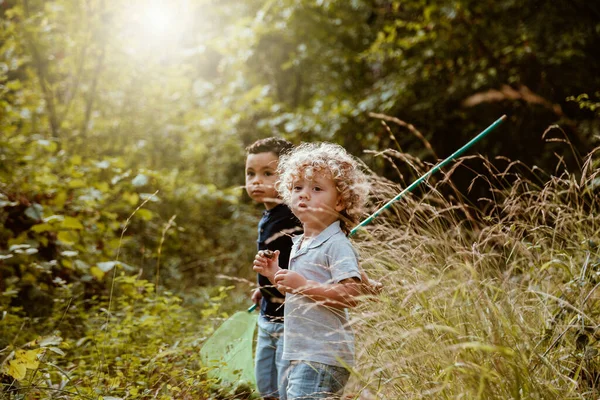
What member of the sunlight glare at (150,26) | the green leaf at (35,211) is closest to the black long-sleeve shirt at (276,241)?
the green leaf at (35,211)

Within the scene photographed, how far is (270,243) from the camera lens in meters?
2.86

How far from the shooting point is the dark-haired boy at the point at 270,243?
278 centimetres

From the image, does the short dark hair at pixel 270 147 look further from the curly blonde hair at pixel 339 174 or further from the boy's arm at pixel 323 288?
the boy's arm at pixel 323 288

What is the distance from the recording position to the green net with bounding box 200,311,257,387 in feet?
9.75

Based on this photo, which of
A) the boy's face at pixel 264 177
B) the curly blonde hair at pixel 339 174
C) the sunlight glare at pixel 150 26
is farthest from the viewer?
the sunlight glare at pixel 150 26

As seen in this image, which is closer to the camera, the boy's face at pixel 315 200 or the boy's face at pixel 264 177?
the boy's face at pixel 315 200

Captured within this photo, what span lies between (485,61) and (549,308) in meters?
4.23

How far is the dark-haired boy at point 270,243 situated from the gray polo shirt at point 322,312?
445 mm

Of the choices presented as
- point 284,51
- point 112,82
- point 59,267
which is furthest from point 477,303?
point 284,51

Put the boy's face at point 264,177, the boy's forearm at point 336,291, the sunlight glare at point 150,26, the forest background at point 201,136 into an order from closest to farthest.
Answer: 1. the boy's forearm at point 336,291
2. the boy's face at point 264,177
3. the forest background at point 201,136
4. the sunlight glare at point 150,26

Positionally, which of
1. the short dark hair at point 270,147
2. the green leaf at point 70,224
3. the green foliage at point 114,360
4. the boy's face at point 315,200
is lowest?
the green foliage at point 114,360

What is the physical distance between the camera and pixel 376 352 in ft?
7.78

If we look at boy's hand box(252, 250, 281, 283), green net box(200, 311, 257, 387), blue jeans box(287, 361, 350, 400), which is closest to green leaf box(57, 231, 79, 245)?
green net box(200, 311, 257, 387)

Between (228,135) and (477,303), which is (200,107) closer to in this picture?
(228,135)
